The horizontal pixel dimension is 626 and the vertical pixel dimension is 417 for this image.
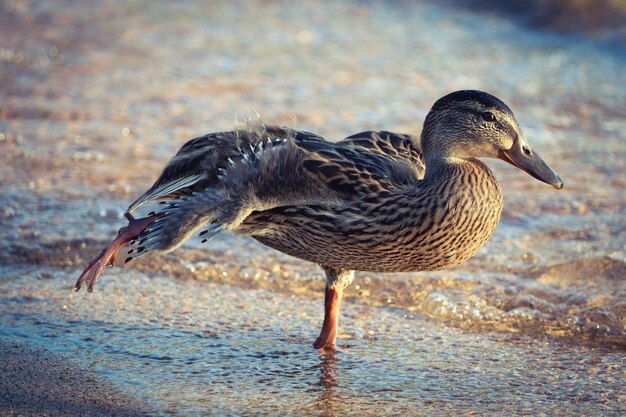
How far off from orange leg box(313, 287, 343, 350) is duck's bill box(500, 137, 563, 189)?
1135mm

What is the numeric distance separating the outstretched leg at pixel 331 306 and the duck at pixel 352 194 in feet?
0.46

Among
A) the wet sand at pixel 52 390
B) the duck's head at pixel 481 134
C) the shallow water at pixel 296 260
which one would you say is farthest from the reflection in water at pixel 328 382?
the duck's head at pixel 481 134

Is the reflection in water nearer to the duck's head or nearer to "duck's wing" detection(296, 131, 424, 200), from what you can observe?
"duck's wing" detection(296, 131, 424, 200)

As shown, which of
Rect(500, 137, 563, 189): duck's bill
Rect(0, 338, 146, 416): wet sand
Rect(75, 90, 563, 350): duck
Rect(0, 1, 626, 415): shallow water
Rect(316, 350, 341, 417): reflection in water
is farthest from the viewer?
Rect(500, 137, 563, 189): duck's bill

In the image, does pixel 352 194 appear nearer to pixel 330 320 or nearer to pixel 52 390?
pixel 330 320

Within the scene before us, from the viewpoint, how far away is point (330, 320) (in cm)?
543

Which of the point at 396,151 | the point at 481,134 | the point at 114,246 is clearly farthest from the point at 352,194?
the point at 114,246

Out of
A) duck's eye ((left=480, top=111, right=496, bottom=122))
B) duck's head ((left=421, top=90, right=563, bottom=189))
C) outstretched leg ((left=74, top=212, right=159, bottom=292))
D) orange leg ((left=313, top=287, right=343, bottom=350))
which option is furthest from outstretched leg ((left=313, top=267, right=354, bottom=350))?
duck's eye ((left=480, top=111, right=496, bottom=122))

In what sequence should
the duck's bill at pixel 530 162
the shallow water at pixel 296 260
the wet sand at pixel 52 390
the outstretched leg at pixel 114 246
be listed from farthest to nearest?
the outstretched leg at pixel 114 246, the duck's bill at pixel 530 162, the shallow water at pixel 296 260, the wet sand at pixel 52 390

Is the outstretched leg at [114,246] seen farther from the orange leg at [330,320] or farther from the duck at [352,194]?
the orange leg at [330,320]

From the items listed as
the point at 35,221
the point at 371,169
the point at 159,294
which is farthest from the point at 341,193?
Answer: the point at 35,221

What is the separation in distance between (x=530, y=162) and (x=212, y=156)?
1.58 m

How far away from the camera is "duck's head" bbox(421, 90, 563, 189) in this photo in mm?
5133

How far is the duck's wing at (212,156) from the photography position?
5152mm
